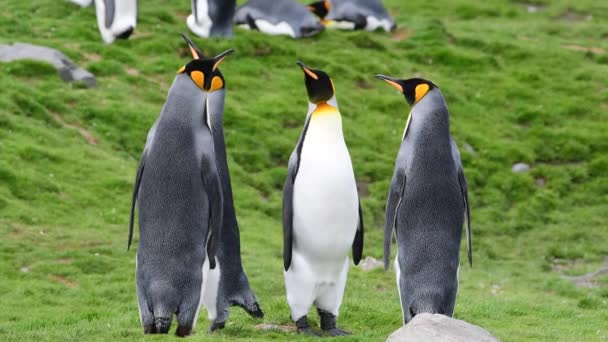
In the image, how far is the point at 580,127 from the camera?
63.4 ft

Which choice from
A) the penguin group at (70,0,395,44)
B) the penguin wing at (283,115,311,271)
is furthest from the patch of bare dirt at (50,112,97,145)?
the penguin wing at (283,115,311,271)

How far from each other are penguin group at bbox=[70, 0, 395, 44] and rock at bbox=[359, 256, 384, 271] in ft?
26.9

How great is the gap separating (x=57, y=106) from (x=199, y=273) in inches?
375

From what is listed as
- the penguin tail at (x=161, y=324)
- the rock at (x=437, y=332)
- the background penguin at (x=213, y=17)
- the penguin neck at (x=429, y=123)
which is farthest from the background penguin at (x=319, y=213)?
the background penguin at (x=213, y=17)

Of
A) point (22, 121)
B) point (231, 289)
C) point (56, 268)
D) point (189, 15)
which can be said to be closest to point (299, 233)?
point (231, 289)

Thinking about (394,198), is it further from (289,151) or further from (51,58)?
(51,58)

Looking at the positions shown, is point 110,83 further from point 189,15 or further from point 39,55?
point 189,15

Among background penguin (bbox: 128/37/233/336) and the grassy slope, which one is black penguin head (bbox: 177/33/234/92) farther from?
the grassy slope

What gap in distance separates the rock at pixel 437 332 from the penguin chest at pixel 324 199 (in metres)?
1.48

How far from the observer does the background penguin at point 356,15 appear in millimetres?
23438

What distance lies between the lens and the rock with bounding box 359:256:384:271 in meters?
13.2

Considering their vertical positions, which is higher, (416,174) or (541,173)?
(416,174)

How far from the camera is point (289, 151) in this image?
17.3 metres

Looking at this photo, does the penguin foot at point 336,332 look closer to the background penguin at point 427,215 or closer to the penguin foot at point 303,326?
the penguin foot at point 303,326
